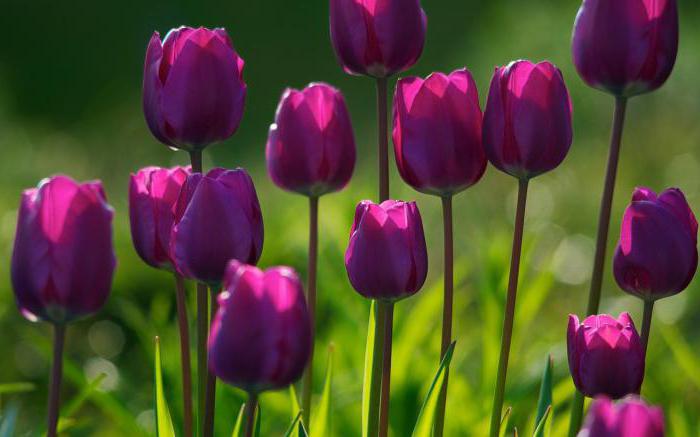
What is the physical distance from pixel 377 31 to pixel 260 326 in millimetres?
437

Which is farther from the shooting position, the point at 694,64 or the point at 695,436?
the point at 694,64

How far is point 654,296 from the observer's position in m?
1.13

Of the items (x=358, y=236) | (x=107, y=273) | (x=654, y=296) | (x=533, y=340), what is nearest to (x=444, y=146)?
(x=358, y=236)

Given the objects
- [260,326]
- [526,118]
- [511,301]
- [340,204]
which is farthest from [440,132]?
[340,204]

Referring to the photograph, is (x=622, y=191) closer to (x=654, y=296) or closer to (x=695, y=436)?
(x=695, y=436)

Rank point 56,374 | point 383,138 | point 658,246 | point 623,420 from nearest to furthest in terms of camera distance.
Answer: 1. point 623,420
2. point 56,374
3. point 658,246
4. point 383,138

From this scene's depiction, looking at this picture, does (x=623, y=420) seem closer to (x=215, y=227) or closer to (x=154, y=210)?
(x=215, y=227)

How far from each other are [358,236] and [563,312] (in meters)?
1.75

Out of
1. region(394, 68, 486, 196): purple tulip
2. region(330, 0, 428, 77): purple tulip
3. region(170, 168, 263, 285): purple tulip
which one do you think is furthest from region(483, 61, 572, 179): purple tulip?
region(170, 168, 263, 285): purple tulip

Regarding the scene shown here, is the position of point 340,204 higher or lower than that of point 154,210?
lower

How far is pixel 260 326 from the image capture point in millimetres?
872

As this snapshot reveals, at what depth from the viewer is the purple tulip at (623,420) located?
2.39ft

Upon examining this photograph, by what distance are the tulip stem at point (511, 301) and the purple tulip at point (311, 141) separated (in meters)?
0.22

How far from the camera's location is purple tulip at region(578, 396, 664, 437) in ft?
2.39
